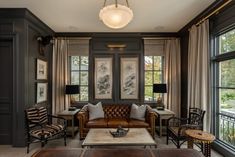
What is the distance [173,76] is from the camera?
6008mm

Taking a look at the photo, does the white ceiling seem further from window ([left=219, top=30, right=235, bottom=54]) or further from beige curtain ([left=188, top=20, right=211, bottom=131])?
window ([left=219, top=30, right=235, bottom=54])

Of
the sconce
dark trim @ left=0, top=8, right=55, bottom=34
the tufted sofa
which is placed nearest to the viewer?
dark trim @ left=0, top=8, right=55, bottom=34

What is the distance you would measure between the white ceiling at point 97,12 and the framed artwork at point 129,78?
977mm

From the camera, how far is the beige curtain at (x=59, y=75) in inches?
234

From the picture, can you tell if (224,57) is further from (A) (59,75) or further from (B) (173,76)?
(A) (59,75)

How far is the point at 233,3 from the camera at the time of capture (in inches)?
137

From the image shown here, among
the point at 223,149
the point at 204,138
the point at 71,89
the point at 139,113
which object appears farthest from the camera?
the point at 71,89

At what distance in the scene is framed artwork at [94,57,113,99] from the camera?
20.1 ft

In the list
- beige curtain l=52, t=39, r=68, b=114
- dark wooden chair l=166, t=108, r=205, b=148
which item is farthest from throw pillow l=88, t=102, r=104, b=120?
dark wooden chair l=166, t=108, r=205, b=148

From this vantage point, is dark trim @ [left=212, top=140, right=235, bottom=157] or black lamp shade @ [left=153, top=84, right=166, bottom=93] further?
black lamp shade @ [left=153, top=84, right=166, bottom=93]

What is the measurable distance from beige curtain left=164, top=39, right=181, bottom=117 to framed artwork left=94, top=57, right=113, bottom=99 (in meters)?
1.71

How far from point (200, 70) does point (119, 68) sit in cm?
250

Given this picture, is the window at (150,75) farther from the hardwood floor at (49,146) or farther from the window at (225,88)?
the window at (225,88)

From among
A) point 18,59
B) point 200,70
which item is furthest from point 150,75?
point 18,59
